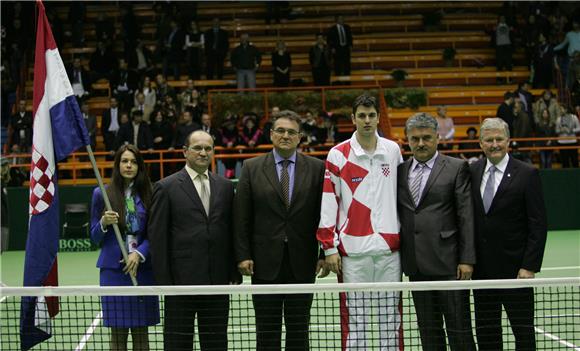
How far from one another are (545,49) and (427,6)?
6.65m

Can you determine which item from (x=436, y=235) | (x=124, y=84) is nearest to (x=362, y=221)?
(x=436, y=235)

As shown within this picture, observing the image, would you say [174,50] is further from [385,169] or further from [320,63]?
[385,169]

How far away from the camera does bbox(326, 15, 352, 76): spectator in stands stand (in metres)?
27.6

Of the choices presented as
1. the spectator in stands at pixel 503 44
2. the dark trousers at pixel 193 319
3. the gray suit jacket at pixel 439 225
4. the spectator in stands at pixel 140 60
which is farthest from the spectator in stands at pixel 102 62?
the gray suit jacket at pixel 439 225

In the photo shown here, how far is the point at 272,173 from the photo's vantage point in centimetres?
727

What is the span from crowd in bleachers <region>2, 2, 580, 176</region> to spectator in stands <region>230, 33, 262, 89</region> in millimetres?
33

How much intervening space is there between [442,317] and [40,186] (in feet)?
12.1

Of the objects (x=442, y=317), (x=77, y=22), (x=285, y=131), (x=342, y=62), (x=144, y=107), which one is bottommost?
(x=442, y=317)

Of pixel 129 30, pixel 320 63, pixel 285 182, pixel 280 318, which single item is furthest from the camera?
pixel 129 30

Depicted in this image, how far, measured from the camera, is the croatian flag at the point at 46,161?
6934 millimetres

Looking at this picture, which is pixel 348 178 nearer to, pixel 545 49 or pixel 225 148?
pixel 225 148

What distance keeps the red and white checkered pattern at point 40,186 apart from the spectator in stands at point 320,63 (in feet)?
68.4

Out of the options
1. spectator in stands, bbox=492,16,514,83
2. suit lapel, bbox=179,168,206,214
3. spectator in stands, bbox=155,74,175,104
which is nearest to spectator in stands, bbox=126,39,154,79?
spectator in stands, bbox=155,74,175,104

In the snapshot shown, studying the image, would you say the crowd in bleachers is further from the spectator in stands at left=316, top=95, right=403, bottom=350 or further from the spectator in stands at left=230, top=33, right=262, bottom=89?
the spectator in stands at left=316, top=95, right=403, bottom=350
